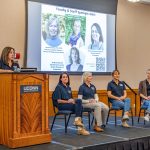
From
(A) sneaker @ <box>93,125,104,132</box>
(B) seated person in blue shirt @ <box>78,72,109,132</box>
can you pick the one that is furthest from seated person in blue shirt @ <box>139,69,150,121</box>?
(A) sneaker @ <box>93,125,104,132</box>

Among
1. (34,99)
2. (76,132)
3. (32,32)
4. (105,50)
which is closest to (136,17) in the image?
(105,50)

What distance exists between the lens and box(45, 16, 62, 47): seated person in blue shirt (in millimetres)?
6438

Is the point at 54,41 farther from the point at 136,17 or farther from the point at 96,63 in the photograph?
the point at 136,17

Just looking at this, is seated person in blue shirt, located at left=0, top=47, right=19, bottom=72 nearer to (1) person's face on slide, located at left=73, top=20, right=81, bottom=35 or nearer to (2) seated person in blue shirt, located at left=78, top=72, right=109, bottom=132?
(2) seated person in blue shirt, located at left=78, top=72, right=109, bottom=132

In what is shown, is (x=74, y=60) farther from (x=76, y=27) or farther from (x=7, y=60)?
(x=7, y=60)

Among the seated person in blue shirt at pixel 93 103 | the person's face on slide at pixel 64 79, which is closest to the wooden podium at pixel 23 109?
the person's face on slide at pixel 64 79

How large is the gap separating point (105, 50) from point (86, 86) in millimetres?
2477

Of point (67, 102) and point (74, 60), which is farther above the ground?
point (74, 60)

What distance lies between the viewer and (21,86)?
12.3ft

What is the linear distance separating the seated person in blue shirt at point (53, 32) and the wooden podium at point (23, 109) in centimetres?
256

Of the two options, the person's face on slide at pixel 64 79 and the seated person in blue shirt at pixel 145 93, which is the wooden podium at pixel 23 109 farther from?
the seated person in blue shirt at pixel 145 93

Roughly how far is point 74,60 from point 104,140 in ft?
9.35

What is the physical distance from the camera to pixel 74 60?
6832 millimetres

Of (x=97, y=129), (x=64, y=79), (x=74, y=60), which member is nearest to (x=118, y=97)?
(x=97, y=129)
